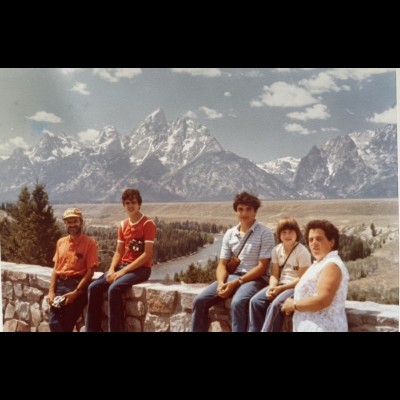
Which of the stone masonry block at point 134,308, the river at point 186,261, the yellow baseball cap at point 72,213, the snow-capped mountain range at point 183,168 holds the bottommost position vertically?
the stone masonry block at point 134,308

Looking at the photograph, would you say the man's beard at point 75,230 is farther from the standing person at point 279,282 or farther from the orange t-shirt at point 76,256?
the standing person at point 279,282

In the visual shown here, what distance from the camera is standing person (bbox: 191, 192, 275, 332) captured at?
3.37m

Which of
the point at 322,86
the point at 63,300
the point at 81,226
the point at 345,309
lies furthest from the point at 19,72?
the point at 345,309

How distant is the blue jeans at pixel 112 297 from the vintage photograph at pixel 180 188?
11mm

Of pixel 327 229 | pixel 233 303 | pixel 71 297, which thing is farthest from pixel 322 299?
pixel 71 297

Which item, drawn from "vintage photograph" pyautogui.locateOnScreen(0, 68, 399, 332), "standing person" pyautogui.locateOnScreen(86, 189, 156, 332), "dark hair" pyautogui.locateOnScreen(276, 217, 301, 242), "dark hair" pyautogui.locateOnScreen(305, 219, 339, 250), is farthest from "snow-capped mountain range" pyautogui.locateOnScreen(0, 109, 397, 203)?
"dark hair" pyautogui.locateOnScreen(305, 219, 339, 250)

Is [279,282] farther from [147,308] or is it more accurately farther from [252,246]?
[147,308]

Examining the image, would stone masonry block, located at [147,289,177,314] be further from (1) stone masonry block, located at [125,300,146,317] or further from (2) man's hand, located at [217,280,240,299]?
(2) man's hand, located at [217,280,240,299]

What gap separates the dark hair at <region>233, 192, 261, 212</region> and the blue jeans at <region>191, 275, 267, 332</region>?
537mm

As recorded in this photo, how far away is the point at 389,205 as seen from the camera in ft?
12.0

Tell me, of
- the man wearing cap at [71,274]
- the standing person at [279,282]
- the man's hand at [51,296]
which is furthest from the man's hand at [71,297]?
the standing person at [279,282]

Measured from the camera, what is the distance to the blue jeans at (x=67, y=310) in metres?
3.80

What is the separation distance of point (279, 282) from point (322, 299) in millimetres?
346
